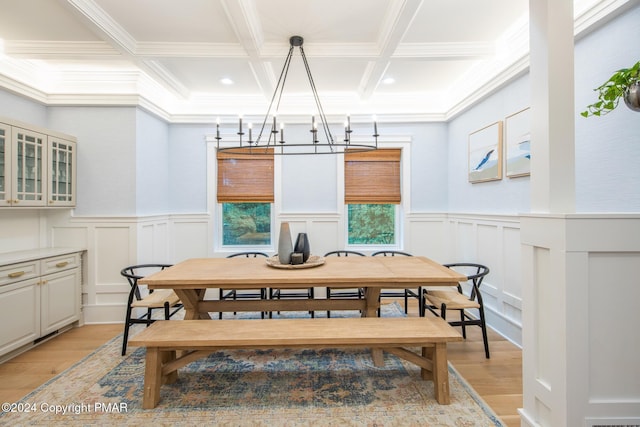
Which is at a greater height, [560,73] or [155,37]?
[155,37]

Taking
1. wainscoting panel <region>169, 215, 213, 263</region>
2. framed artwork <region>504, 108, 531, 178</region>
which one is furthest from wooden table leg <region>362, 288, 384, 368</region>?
wainscoting panel <region>169, 215, 213, 263</region>

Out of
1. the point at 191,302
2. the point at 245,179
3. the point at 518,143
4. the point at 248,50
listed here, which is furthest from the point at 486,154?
the point at 191,302

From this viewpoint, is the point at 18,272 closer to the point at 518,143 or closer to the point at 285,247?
the point at 285,247

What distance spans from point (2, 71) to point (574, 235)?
4.54 m

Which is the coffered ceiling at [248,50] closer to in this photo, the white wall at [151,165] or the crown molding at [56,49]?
the crown molding at [56,49]

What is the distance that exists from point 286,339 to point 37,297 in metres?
2.52

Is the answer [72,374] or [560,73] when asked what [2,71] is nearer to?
[72,374]

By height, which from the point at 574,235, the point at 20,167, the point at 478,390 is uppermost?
the point at 20,167

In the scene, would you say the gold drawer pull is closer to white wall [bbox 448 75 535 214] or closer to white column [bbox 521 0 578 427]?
white column [bbox 521 0 578 427]

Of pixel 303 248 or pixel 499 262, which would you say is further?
pixel 499 262

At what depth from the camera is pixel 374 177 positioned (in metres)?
4.43

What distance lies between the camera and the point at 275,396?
6.89 feet

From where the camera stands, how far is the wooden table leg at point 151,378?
1.98 metres

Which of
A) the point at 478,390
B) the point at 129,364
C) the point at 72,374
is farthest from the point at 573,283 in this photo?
the point at 72,374
